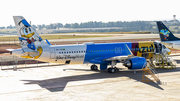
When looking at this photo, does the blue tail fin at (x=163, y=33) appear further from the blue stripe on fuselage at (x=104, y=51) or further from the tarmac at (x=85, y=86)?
the blue stripe on fuselage at (x=104, y=51)

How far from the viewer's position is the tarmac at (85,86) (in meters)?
25.3

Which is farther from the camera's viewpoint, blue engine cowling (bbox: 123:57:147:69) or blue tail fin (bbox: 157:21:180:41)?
blue tail fin (bbox: 157:21:180:41)

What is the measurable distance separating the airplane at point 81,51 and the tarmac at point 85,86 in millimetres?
2085

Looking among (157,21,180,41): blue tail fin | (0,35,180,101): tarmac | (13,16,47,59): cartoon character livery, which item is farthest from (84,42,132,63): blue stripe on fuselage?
(157,21,180,41): blue tail fin

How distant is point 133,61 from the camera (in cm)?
3669

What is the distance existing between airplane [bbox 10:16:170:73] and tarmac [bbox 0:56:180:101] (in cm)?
208

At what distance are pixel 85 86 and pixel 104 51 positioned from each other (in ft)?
35.7

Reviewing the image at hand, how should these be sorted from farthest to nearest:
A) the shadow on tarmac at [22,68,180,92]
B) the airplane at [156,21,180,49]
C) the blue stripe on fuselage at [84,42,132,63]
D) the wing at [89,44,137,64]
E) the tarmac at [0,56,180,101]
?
the airplane at [156,21,180,49] → the blue stripe on fuselage at [84,42,132,63] → the wing at [89,44,137,64] → the shadow on tarmac at [22,68,180,92] → the tarmac at [0,56,180,101]

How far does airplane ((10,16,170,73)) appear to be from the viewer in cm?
3500

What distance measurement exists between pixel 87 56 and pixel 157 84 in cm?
1253

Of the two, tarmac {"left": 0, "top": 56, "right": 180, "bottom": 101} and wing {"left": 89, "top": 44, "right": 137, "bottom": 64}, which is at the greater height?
wing {"left": 89, "top": 44, "right": 137, "bottom": 64}

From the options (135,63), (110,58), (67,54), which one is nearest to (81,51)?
(67,54)

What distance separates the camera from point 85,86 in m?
30.1

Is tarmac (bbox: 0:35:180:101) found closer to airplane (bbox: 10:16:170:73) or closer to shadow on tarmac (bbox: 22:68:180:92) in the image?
shadow on tarmac (bbox: 22:68:180:92)
